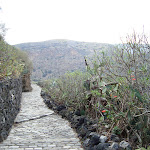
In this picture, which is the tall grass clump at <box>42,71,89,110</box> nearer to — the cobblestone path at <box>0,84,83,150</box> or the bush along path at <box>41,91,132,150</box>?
the bush along path at <box>41,91,132,150</box>

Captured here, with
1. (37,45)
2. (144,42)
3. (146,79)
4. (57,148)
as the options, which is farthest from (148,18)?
(37,45)

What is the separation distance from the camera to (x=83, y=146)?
4262 mm

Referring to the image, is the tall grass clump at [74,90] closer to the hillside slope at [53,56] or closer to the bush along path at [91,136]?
the bush along path at [91,136]

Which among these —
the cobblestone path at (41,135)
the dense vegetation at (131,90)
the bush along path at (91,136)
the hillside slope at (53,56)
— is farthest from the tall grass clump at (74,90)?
the hillside slope at (53,56)

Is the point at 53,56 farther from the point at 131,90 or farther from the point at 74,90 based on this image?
the point at 131,90

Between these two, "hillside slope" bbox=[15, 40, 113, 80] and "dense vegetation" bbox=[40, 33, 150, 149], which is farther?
"hillside slope" bbox=[15, 40, 113, 80]

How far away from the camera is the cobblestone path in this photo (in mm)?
4314

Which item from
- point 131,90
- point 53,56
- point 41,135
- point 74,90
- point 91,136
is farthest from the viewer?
point 53,56

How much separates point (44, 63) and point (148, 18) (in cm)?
3697

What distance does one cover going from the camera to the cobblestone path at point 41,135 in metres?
4.31

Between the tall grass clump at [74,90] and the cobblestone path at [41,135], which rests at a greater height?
the tall grass clump at [74,90]

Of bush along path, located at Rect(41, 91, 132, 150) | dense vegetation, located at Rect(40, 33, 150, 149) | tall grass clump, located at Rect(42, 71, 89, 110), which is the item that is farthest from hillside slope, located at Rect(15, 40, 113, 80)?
dense vegetation, located at Rect(40, 33, 150, 149)

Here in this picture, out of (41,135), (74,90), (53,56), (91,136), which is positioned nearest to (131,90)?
(91,136)

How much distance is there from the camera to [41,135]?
5141mm
